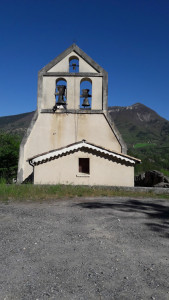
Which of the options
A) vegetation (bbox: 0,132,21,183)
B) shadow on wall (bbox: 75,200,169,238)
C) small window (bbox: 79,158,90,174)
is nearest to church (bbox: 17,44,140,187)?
small window (bbox: 79,158,90,174)

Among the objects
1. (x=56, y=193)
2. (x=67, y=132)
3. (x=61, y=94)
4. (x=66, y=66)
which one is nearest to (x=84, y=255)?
(x=56, y=193)

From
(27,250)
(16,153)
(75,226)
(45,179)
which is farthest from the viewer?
(16,153)

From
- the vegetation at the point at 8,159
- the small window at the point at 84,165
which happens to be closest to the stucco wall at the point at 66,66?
the small window at the point at 84,165

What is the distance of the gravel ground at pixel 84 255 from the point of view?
124 inches

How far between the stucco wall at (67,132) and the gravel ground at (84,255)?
28.2 feet

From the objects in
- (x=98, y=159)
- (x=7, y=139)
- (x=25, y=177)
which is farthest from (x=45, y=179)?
(x=7, y=139)

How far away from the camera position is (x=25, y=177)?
593 inches

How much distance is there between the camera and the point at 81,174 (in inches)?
552

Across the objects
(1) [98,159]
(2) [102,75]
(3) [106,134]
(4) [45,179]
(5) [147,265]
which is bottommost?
(5) [147,265]

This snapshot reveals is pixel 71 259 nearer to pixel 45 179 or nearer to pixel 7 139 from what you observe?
pixel 45 179

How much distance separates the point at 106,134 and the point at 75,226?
10.5 meters

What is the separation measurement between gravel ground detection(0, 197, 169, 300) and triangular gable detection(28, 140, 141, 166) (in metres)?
6.47

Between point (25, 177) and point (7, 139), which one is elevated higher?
point (7, 139)

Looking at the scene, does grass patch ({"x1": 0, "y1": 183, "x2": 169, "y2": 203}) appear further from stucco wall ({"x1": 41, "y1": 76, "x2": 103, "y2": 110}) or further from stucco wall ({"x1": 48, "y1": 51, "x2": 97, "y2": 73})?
stucco wall ({"x1": 48, "y1": 51, "x2": 97, "y2": 73})
